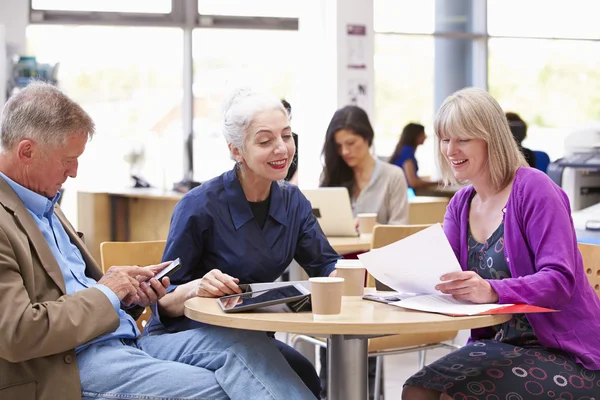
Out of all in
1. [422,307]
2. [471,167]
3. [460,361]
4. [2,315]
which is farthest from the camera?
[471,167]

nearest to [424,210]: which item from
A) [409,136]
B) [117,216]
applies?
[409,136]

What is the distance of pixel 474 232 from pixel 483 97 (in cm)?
36

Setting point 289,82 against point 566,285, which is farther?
point 289,82

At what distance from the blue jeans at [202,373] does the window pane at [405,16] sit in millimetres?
7796

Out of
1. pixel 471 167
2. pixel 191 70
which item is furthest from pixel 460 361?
pixel 191 70

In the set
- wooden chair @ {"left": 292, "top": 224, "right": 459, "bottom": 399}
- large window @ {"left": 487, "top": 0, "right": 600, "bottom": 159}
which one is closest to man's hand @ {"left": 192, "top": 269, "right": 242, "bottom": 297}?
wooden chair @ {"left": 292, "top": 224, "right": 459, "bottom": 399}

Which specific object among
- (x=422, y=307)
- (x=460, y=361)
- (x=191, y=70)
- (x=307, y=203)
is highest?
(x=191, y=70)

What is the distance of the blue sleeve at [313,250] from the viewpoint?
240 cm

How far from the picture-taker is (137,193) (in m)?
7.05

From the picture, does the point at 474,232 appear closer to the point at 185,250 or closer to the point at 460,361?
the point at 460,361

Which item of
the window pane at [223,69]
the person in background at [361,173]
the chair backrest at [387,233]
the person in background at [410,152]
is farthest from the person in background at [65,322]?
the window pane at [223,69]

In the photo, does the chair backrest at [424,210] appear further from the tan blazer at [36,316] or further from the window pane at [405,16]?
the tan blazer at [36,316]

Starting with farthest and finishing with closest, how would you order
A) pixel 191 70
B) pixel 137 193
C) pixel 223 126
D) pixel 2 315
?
1. pixel 191 70
2. pixel 137 193
3. pixel 223 126
4. pixel 2 315

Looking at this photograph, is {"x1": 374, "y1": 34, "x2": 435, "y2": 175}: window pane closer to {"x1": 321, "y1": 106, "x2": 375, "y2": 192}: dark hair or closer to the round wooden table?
{"x1": 321, "y1": 106, "x2": 375, "y2": 192}: dark hair
